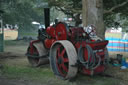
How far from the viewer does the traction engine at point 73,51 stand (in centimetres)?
543

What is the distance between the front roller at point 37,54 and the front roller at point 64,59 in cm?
128

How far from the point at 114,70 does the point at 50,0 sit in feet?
14.0

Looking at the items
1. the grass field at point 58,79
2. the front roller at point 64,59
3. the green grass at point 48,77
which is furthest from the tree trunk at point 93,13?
the green grass at point 48,77

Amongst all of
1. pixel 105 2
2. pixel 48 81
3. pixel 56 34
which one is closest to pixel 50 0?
pixel 105 2

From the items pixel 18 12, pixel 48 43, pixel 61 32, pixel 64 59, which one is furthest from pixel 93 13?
pixel 18 12

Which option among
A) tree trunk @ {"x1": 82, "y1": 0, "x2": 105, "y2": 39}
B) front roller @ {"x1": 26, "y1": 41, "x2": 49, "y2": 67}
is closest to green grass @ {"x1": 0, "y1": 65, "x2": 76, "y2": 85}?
front roller @ {"x1": 26, "y1": 41, "x2": 49, "y2": 67}

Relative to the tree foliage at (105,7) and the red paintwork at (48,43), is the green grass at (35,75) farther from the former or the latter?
the tree foliage at (105,7)

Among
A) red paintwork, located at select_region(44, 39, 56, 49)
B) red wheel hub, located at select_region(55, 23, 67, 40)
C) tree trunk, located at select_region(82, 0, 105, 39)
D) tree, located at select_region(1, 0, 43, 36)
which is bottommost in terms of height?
red paintwork, located at select_region(44, 39, 56, 49)

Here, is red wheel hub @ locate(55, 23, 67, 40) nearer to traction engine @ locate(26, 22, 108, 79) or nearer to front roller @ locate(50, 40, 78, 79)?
traction engine @ locate(26, 22, 108, 79)

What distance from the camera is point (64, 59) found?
19.4 feet

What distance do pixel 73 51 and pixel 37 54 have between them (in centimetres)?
244

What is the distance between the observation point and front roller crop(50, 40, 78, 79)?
17.9ft

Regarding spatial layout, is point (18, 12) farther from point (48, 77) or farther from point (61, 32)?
point (48, 77)

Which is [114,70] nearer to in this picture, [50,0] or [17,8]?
[50,0]
